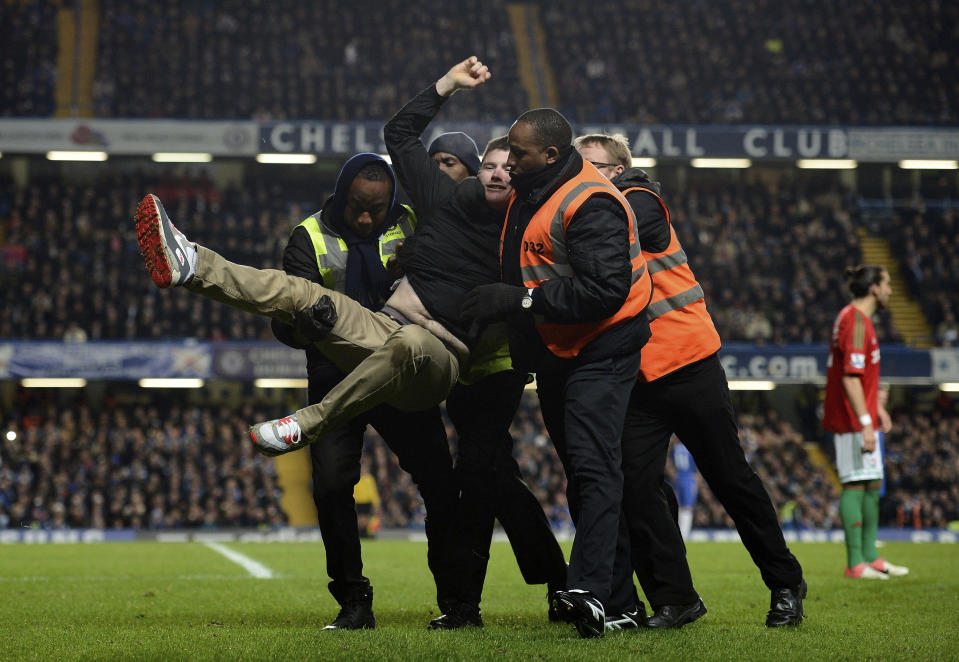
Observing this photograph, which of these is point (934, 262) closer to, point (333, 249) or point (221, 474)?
point (221, 474)

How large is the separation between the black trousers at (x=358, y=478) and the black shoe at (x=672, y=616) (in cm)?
102

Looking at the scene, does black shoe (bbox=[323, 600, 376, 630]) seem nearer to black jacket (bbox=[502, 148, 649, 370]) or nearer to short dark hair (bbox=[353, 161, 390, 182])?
black jacket (bbox=[502, 148, 649, 370])

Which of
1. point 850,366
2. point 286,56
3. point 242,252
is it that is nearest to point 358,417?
point 850,366

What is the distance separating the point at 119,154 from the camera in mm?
28156

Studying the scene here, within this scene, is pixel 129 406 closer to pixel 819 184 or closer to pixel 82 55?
pixel 82 55

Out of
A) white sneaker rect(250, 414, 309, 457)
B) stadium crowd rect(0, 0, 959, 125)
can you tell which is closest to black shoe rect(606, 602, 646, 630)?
white sneaker rect(250, 414, 309, 457)

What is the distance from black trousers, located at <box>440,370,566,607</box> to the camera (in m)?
5.66

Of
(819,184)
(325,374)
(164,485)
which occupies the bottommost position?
(164,485)

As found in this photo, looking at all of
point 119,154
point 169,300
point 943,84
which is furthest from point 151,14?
point 943,84

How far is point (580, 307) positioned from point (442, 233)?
3.92 feet

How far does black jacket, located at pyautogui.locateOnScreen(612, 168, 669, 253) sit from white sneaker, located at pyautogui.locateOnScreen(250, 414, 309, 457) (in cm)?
185

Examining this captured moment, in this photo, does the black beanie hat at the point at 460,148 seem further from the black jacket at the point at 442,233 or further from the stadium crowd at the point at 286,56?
the stadium crowd at the point at 286,56

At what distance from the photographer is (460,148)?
6.06 metres

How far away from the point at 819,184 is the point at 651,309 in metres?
28.5
